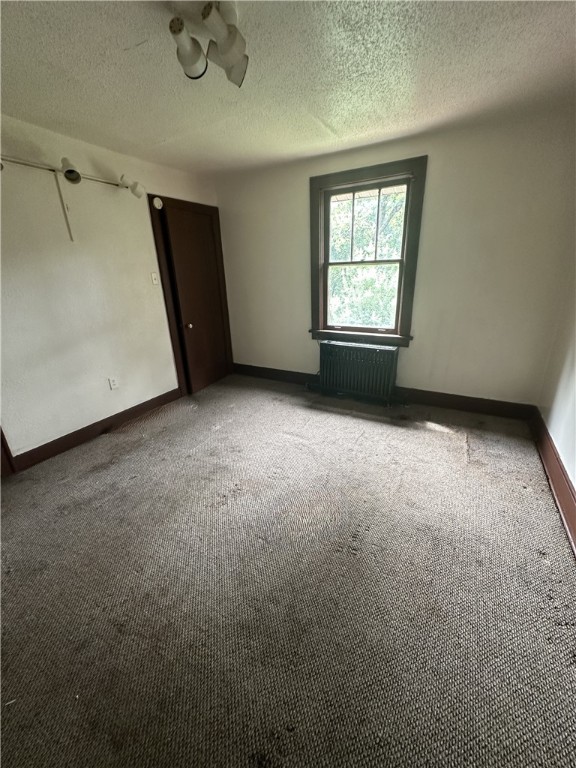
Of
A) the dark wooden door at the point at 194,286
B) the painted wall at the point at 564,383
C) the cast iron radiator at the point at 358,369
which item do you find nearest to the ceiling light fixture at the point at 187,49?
the dark wooden door at the point at 194,286

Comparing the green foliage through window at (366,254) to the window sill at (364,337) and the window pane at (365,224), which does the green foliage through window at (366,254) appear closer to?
the window pane at (365,224)

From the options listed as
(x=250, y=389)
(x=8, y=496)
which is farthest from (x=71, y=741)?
(x=250, y=389)

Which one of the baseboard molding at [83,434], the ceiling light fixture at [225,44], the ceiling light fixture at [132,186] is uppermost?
the ceiling light fixture at [225,44]

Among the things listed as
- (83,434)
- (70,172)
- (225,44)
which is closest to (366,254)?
(225,44)

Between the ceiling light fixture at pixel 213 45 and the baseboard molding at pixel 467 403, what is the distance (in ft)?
9.46

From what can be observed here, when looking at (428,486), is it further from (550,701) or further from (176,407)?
(176,407)

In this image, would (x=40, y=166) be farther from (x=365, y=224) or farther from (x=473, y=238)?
(x=473, y=238)

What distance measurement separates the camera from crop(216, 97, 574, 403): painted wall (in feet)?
7.87

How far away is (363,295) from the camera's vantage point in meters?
3.34

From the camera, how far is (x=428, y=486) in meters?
2.08

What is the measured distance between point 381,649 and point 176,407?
288cm

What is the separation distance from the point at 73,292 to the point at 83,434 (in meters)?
1.26

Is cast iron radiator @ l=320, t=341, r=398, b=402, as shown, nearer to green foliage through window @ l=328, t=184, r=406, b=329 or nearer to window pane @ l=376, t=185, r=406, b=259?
green foliage through window @ l=328, t=184, r=406, b=329

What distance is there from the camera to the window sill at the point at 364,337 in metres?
3.21
